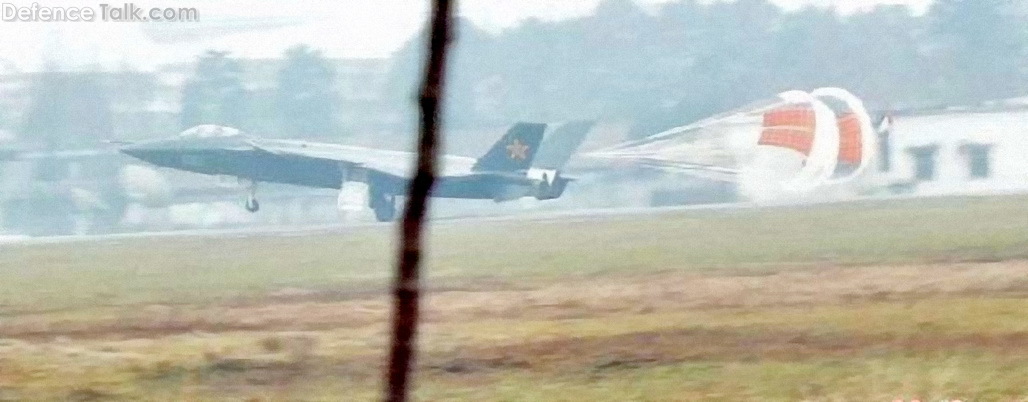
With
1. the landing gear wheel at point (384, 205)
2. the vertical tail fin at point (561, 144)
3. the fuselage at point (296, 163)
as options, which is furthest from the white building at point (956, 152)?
the landing gear wheel at point (384, 205)

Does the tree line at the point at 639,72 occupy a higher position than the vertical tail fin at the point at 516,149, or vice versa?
the tree line at the point at 639,72

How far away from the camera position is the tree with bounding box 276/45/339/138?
2.26 metres

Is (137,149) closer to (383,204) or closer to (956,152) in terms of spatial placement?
(383,204)

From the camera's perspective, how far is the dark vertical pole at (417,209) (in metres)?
0.50

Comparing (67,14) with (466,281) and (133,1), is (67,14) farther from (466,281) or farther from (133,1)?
(466,281)

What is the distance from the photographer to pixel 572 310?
7.69 feet

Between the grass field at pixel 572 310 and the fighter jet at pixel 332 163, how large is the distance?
0.21ft

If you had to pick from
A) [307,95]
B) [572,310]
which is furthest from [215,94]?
[572,310]

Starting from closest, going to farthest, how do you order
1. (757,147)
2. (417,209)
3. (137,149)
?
(417,209) → (137,149) → (757,147)

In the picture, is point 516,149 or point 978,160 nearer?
point 516,149

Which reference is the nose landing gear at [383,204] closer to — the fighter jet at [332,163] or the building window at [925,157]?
the fighter jet at [332,163]

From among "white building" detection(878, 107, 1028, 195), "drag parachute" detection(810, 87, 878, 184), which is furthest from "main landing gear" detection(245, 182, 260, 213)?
"white building" detection(878, 107, 1028, 195)

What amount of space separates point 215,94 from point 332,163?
194 millimetres

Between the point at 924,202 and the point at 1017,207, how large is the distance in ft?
0.53
